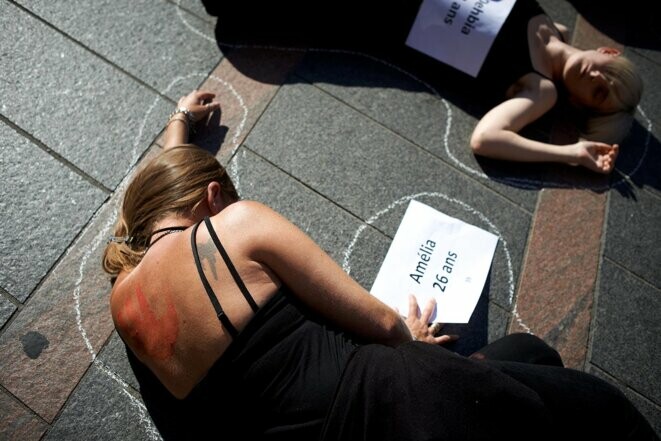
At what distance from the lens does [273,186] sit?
2605 mm

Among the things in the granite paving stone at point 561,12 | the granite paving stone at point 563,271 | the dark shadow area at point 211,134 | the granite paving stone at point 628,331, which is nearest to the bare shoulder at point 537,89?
the granite paving stone at point 563,271

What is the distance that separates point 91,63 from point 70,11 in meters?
0.37

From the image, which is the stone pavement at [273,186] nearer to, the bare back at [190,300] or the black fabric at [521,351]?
the black fabric at [521,351]

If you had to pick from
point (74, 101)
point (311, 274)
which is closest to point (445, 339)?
point (311, 274)

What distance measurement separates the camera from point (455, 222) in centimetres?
262

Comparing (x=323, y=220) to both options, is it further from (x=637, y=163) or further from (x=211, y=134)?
(x=637, y=163)

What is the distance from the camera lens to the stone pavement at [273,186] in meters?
2.23

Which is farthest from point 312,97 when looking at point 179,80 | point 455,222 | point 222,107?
point 455,222

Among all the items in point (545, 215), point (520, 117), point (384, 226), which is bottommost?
point (384, 226)

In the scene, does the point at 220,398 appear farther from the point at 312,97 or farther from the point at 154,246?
the point at 312,97

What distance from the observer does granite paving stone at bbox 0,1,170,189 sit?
254 cm

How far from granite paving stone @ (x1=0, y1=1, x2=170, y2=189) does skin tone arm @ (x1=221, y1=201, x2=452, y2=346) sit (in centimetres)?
117

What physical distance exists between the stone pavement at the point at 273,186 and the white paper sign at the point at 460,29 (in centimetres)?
20

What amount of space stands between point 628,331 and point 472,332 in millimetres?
822
